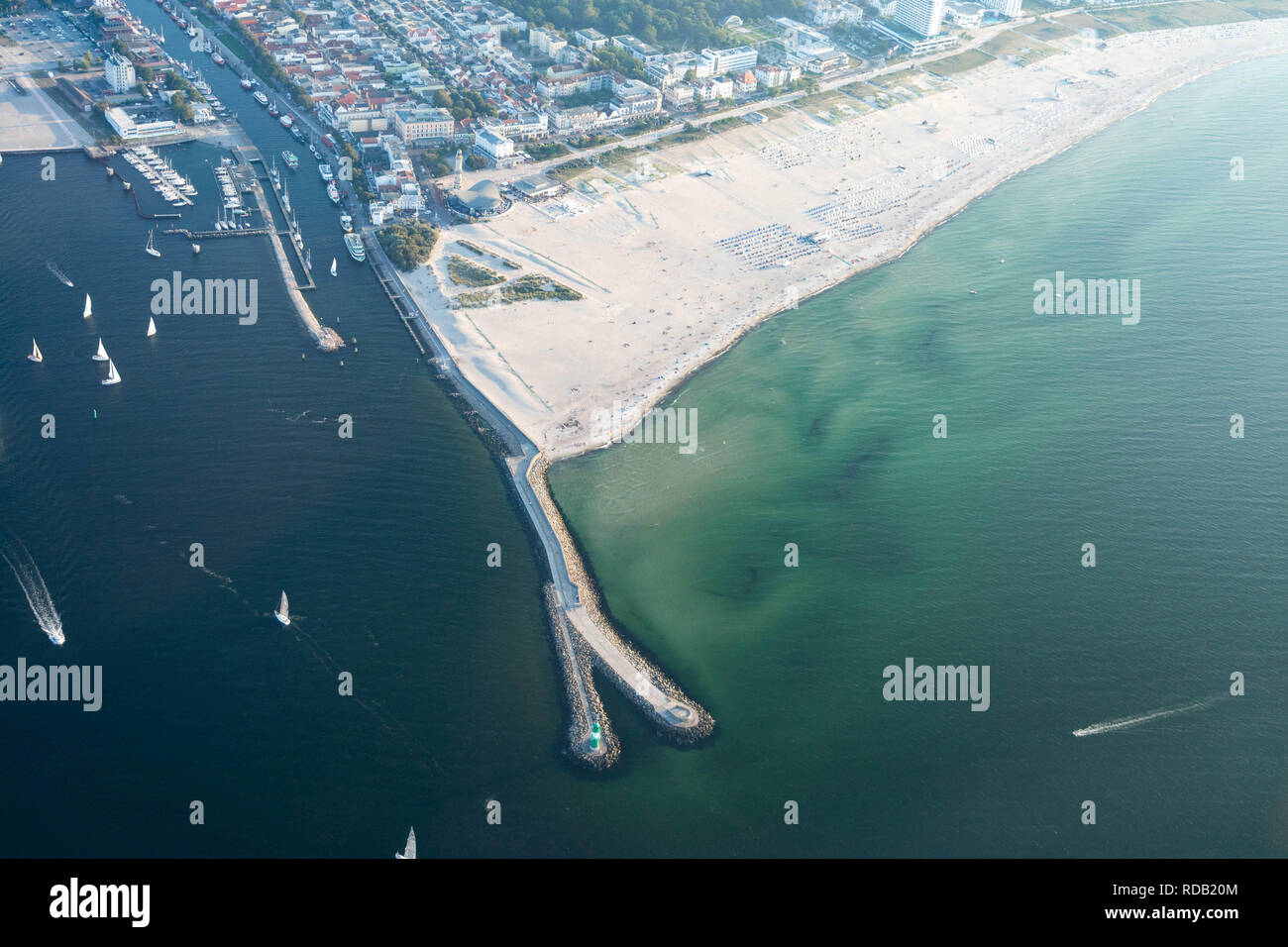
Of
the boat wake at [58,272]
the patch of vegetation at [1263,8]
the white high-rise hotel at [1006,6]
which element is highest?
the patch of vegetation at [1263,8]

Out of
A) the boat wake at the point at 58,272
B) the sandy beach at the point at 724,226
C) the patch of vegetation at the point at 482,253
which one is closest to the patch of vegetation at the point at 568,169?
the sandy beach at the point at 724,226

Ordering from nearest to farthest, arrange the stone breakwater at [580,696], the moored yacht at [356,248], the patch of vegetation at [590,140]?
the stone breakwater at [580,696] → the moored yacht at [356,248] → the patch of vegetation at [590,140]

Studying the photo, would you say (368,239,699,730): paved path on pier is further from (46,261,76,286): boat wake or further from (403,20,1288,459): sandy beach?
(46,261,76,286): boat wake

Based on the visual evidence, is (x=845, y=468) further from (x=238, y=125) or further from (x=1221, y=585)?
(x=238, y=125)

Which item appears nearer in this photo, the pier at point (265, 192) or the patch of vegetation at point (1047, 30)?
the pier at point (265, 192)

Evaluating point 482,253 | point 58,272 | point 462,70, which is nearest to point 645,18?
point 462,70

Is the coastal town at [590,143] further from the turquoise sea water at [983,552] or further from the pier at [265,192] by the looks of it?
the turquoise sea water at [983,552]
